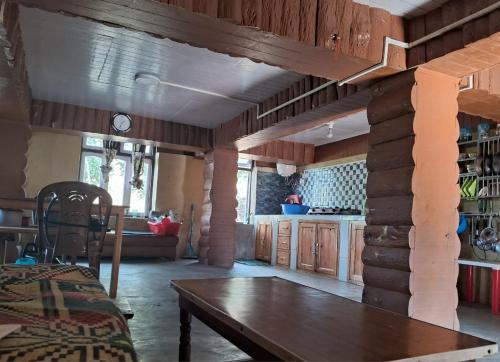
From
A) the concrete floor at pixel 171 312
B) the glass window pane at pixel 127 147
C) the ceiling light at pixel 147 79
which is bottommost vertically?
the concrete floor at pixel 171 312

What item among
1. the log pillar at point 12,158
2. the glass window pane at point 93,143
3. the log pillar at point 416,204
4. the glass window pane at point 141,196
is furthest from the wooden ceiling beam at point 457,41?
the glass window pane at point 93,143

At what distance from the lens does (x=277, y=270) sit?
741 centimetres

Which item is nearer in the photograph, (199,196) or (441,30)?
(441,30)

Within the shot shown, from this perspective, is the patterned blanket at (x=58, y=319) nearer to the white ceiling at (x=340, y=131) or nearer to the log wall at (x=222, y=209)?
the white ceiling at (x=340, y=131)

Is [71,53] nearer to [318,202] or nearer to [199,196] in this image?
[199,196]

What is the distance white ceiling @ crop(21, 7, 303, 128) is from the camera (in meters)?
3.91

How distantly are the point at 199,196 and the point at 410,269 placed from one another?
6.80 meters

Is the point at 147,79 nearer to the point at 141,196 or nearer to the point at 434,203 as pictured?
the point at 434,203

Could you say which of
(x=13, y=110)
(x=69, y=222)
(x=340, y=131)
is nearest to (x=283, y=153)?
(x=340, y=131)

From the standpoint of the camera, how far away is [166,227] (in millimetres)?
8133

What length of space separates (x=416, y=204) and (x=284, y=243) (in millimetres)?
5356

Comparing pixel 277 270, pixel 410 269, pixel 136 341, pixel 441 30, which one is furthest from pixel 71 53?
pixel 277 270

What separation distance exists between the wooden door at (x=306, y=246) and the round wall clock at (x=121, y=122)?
359cm

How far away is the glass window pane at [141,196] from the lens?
912 centimetres
